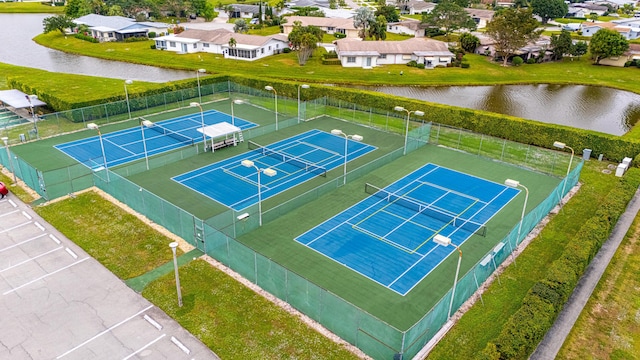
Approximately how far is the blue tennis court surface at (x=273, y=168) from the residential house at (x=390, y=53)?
37.2m

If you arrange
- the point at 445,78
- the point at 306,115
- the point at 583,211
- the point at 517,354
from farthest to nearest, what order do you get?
the point at 445,78
the point at 306,115
the point at 583,211
the point at 517,354

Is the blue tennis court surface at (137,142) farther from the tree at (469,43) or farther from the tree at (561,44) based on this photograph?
the tree at (561,44)

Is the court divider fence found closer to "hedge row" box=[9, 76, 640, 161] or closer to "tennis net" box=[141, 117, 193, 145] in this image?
"hedge row" box=[9, 76, 640, 161]

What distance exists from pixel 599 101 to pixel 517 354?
60.1 metres

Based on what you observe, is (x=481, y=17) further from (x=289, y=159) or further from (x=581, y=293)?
(x=581, y=293)

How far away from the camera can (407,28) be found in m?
→ 114

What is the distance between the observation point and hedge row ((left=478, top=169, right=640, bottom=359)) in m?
19.2

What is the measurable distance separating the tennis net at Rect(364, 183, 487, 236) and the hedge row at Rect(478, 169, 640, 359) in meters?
5.55

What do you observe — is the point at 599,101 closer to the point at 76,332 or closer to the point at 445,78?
the point at 445,78

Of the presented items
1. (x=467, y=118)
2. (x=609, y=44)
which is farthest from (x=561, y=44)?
(x=467, y=118)

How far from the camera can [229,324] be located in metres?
21.9

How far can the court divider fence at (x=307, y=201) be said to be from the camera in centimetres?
2020

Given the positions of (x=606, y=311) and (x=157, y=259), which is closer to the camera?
(x=606, y=311)

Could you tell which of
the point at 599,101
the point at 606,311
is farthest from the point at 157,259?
the point at 599,101
